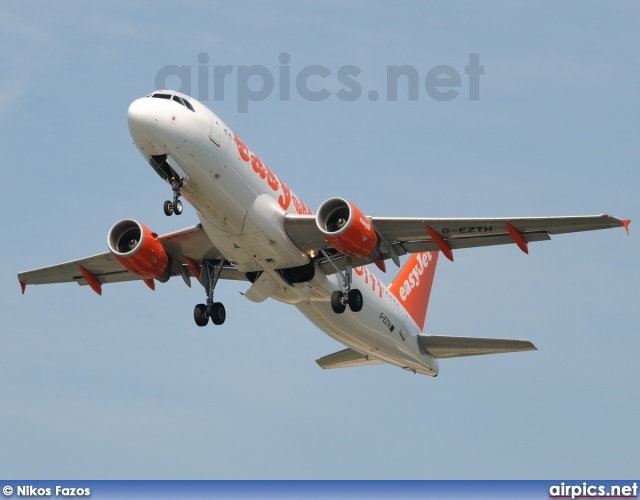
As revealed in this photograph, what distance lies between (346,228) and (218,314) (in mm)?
7085

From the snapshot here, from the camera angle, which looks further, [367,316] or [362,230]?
[367,316]

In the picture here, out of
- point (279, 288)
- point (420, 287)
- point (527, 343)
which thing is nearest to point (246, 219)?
point (279, 288)

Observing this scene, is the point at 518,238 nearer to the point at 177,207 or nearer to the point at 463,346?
the point at 463,346

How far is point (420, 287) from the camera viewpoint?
55500mm

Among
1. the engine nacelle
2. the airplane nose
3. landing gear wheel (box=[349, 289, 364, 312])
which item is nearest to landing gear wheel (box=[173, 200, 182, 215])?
the airplane nose

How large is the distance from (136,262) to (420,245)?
10.1 meters

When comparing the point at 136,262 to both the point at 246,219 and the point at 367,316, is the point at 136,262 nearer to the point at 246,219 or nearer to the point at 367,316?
the point at 246,219

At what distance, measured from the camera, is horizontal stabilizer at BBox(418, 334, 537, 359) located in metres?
47.6

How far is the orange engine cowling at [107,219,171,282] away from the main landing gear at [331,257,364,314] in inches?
254

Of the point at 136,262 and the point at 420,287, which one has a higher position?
the point at 420,287

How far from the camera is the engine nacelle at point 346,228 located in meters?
40.4

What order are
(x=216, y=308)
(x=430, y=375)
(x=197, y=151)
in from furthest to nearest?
(x=430, y=375), (x=216, y=308), (x=197, y=151)

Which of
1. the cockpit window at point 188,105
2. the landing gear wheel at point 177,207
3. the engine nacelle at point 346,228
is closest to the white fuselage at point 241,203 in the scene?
the cockpit window at point 188,105

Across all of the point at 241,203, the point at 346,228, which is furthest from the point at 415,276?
the point at 241,203
